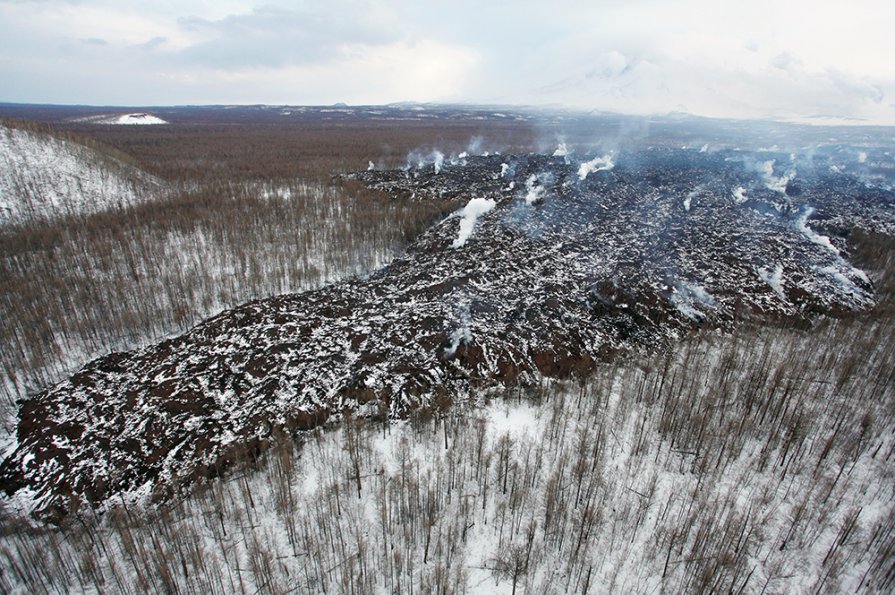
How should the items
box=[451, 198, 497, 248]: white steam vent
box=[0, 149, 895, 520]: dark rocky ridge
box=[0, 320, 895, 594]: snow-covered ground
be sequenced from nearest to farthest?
box=[0, 320, 895, 594]: snow-covered ground < box=[0, 149, 895, 520]: dark rocky ridge < box=[451, 198, 497, 248]: white steam vent

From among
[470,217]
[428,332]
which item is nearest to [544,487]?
[428,332]

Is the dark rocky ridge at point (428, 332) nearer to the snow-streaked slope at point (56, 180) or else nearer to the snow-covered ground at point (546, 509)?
the snow-covered ground at point (546, 509)

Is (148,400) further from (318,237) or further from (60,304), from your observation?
(318,237)

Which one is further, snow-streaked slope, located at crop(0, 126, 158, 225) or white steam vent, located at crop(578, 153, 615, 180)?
white steam vent, located at crop(578, 153, 615, 180)

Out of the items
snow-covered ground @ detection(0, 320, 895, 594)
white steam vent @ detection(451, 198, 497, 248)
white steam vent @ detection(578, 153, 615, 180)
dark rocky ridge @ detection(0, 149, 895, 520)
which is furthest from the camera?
white steam vent @ detection(578, 153, 615, 180)

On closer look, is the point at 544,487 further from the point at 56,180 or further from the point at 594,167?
the point at 594,167

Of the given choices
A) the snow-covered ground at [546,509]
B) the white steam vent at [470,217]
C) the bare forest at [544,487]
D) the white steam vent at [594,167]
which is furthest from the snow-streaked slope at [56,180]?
the white steam vent at [594,167]

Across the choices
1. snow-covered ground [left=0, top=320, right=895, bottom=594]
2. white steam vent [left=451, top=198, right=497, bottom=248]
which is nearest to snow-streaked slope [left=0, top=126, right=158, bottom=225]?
white steam vent [left=451, top=198, right=497, bottom=248]

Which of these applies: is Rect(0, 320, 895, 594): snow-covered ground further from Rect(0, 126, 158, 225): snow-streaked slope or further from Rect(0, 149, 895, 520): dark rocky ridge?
Rect(0, 126, 158, 225): snow-streaked slope
